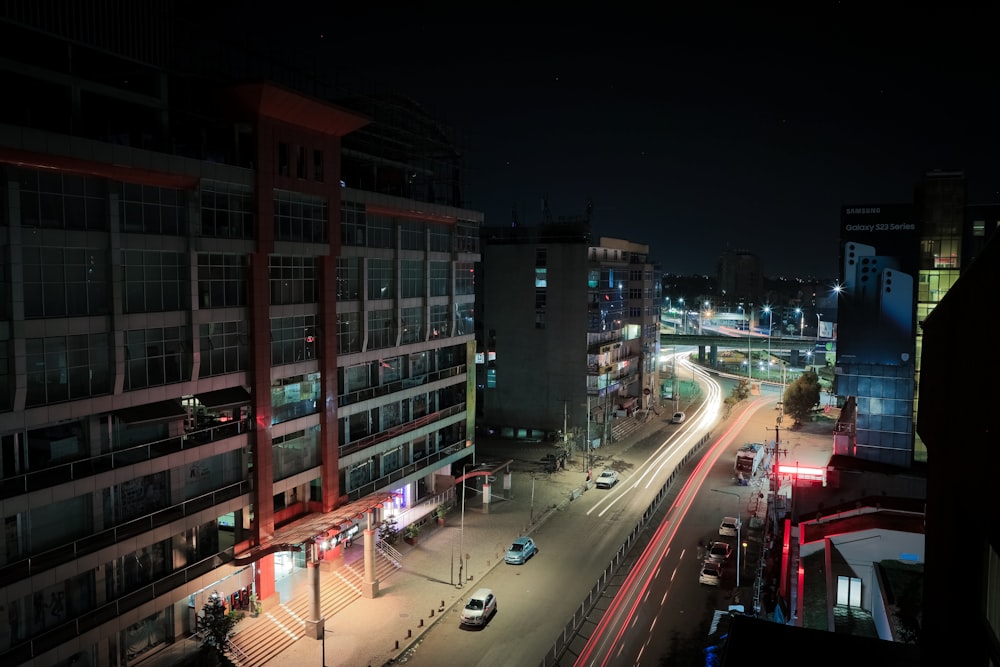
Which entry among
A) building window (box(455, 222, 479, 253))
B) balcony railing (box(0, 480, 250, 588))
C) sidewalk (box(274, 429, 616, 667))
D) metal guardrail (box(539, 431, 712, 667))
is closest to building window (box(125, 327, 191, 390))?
balcony railing (box(0, 480, 250, 588))

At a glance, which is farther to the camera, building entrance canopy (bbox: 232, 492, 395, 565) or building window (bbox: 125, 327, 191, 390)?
building entrance canopy (bbox: 232, 492, 395, 565)

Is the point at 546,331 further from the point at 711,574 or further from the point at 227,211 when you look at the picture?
the point at 227,211

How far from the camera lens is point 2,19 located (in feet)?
77.6

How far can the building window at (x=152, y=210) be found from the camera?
91.8 feet

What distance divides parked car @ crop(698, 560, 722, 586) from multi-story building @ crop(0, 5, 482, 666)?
1781 cm

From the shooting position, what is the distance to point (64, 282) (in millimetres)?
25703

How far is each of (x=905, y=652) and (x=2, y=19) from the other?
31682 mm

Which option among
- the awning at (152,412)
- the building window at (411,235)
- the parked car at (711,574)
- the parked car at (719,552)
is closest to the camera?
the awning at (152,412)

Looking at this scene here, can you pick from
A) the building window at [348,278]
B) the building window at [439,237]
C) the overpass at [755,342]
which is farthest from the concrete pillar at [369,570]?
the overpass at [755,342]

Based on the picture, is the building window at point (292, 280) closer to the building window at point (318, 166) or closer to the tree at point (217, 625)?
the building window at point (318, 166)

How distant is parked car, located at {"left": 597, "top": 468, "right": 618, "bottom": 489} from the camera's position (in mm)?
57269

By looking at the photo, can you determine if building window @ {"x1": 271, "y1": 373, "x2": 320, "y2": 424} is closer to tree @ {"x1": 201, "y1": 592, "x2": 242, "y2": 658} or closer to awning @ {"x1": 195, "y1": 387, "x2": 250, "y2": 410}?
awning @ {"x1": 195, "y1": 387, "x2": 250, "y2": 410}

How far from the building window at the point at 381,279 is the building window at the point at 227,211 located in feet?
33.1

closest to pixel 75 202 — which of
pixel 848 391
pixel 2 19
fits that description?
pixel 2 19
